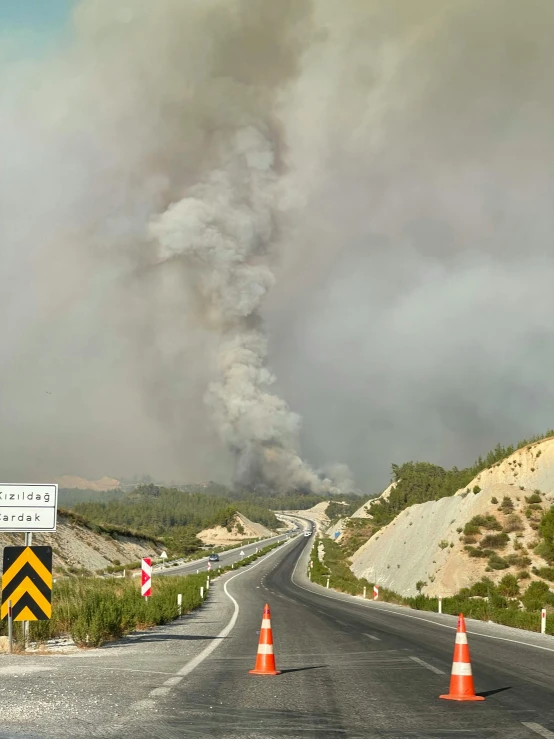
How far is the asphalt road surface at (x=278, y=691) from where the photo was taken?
7.42m

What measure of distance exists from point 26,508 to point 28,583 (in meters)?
1.55

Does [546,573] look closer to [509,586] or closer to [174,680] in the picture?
[509,586]

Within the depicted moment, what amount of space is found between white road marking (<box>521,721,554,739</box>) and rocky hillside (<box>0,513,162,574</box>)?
64.5m

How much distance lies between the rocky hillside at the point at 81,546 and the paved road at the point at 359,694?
56.8m

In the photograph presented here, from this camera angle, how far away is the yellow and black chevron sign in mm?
14508

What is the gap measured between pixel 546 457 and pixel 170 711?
2452 inches

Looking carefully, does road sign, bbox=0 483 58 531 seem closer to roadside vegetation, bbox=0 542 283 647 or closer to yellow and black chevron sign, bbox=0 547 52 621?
yellow and black chevron sign, bbox=0 547 52 621

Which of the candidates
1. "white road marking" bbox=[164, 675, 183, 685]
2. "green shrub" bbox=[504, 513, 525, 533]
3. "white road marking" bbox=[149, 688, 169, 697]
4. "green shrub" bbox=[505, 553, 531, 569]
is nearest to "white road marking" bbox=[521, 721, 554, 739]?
"white road marking" bbox=[149, 688, 169, 697]

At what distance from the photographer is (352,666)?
1303 centimetres

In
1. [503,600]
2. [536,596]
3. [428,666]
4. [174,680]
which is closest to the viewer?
[174,680]

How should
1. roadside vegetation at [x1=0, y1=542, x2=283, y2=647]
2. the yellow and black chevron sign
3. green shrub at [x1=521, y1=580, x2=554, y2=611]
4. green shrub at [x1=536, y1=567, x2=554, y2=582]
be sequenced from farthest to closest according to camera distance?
green shrub at [x1=536, y1=567, x2=554, y2=582] → green shrub at [x1=521, y1=580, x2=554, y2=611] → roadside vegetation at [x1=0, y1=542, x2=283, y2=647] → the yellow and black chevron sign

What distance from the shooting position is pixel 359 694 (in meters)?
9.73

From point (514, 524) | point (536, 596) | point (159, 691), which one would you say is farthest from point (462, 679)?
point (514, 524)

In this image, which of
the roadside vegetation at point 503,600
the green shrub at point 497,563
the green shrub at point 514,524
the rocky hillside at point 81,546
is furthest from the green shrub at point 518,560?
the rocky hillside at point 81,546
